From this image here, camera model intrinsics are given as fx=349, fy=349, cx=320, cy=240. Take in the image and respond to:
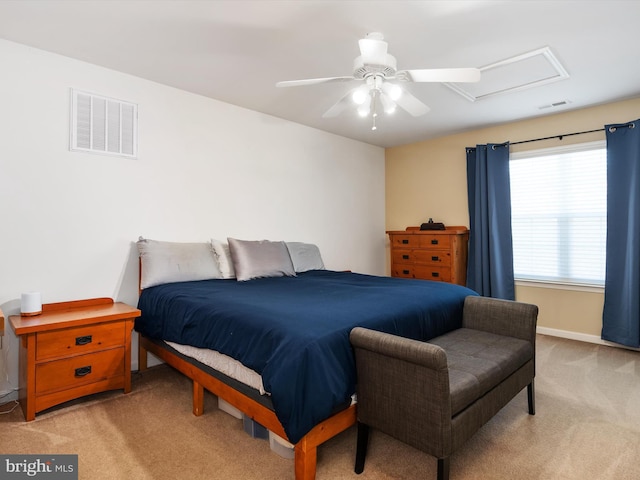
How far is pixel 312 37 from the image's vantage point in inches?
93.0

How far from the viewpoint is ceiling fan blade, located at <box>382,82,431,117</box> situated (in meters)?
2.21

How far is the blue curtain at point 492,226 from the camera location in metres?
4.14

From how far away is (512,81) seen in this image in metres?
3.04

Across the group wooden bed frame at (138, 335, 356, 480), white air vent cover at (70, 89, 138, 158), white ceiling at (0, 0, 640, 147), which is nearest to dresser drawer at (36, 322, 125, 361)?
wooden bed frame at (138, 335, 356, 480)

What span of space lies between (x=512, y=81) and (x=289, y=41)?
6.53 feet

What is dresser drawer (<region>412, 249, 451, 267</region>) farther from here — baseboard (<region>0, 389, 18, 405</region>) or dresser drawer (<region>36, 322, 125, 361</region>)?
baseboard (<region>0, 389, 18, 405</region>)

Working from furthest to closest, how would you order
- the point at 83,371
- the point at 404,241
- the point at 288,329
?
1. the point at 404,241
2. the point at 83,371
3. the point at 288,329

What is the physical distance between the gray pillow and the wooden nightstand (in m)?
0.93

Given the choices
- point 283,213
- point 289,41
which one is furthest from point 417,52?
point 283,213

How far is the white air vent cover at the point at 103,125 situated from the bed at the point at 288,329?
1.01 metres

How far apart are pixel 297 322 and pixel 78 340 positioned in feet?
5.26

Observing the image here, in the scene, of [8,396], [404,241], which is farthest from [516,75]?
[8,396]

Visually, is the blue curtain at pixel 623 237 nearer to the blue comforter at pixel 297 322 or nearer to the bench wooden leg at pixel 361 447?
the blue comforter at pixel 297 322

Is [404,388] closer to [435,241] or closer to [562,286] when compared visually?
[435,241]
